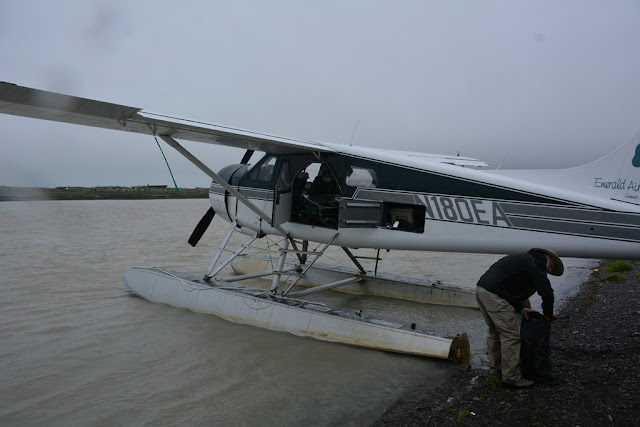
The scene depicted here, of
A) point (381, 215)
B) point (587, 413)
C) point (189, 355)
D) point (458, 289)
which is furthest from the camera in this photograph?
point (458, 289)

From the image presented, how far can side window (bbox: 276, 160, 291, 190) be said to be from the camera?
727 centimetres

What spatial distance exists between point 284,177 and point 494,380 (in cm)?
436

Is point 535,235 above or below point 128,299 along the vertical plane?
above

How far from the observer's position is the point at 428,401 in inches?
165

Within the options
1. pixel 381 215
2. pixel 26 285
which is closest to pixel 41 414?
pixel 381 215

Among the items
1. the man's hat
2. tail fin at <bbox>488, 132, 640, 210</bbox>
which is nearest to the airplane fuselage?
tail fin at <bbox>488, 132, 640, 210</bbox>

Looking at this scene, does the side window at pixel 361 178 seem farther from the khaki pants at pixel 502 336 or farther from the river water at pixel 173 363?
the khaki pants at pixel 502 336

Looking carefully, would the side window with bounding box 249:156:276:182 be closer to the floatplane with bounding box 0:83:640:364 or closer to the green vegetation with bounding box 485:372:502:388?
the floatplane with bounding box 0:83:640:364

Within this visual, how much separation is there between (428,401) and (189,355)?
307 centimetres

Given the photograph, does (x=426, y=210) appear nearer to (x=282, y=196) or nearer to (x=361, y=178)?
(x=361, y=178)

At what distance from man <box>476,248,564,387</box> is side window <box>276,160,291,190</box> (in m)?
3.75

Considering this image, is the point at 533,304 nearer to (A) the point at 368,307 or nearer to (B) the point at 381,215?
(A) the point at 368,307

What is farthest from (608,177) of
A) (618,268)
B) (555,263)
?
(618,268)

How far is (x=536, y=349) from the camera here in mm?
4078
